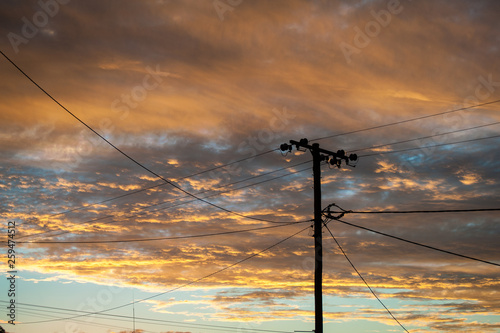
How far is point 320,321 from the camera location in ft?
71.4

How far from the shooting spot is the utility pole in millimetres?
21922

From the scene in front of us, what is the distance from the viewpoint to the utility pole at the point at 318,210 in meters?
21.9

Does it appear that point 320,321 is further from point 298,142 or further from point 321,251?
point 298,142

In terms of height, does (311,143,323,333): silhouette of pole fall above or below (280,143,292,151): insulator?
below

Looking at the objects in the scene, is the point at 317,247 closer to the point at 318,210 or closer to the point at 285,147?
the point at 318,210

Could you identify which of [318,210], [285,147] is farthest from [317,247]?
[285,147]

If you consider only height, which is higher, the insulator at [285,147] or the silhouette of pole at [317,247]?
the insulator at [285,147]

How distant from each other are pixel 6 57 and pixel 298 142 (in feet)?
40.9

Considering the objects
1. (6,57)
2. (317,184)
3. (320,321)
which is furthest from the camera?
(317,184)

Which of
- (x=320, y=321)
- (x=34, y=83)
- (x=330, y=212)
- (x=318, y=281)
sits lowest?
(x=320, y=321)

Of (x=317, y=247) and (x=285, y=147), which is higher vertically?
(x=285, y=147)

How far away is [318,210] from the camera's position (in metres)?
23.2

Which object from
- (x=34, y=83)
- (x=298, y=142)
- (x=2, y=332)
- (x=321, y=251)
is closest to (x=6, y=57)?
(x=34, y=83)

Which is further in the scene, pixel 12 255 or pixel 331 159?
pixel 12 255
